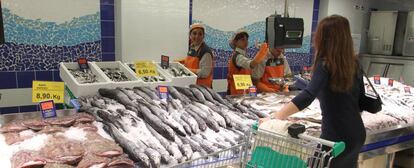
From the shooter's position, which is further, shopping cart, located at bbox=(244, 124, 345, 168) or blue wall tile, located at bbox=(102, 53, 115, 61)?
blue wall tile, located at bbox=(102, 53, 115, 61)

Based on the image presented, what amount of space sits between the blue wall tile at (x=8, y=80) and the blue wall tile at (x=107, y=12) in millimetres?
1397

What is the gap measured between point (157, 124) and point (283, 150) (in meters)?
0.88

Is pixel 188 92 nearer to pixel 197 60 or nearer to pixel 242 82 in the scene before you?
pixel 242 82

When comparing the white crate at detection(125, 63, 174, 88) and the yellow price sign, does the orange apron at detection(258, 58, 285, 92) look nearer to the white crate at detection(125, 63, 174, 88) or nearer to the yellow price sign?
the yellow price sign

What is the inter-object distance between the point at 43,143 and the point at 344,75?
1865 mm

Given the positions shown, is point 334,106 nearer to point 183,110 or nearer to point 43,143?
point 183,110

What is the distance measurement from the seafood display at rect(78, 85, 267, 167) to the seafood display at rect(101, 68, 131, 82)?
378mm

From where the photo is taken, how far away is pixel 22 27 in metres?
4.36

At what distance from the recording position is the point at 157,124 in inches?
88.7

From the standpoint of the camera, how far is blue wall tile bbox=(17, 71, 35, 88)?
448 centimetres

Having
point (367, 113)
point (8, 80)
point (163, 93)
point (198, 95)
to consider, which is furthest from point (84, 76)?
point (367, 113)

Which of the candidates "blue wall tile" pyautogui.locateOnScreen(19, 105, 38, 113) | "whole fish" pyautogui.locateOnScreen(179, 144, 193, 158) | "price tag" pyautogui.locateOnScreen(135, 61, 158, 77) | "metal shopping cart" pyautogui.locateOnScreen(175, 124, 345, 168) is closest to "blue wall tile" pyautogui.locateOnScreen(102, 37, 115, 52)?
"blue wall tile" pyautogui.locateOnScreen(19, 105, 38, 113)

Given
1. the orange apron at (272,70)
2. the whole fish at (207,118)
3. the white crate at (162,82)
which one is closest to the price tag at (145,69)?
the white crate at (162,82)

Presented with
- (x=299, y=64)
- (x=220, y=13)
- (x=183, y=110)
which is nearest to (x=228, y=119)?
(x=183, y=110)
